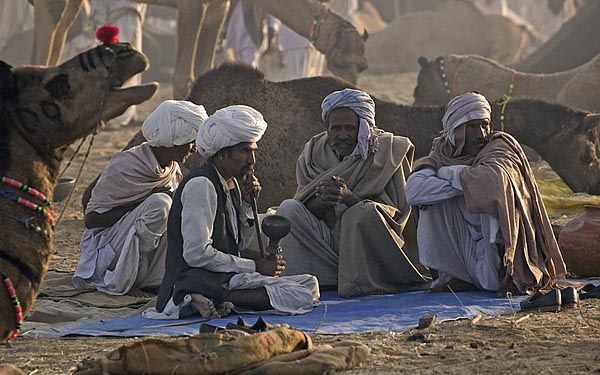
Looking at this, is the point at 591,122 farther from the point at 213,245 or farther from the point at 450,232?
the point at 213,245

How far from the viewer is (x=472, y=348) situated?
5828 mm

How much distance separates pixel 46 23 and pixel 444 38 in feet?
33.8

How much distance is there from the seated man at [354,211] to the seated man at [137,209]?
2.28 ft

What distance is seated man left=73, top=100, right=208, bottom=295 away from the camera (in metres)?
7.61

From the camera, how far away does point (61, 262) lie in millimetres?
9070

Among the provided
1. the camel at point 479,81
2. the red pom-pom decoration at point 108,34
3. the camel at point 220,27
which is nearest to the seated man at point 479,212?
the red pom-pom decoration at point 108,34

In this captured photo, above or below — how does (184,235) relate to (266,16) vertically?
below

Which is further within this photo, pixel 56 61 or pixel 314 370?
pixel 56 61

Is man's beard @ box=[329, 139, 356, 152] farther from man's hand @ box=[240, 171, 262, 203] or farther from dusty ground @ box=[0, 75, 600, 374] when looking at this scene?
dusty ground @ box=[0, 75, 600, 374]

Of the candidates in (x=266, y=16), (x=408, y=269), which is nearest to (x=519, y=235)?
(x=408, y=269)

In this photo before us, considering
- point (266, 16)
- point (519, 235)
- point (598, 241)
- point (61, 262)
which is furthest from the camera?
point (266, 16)

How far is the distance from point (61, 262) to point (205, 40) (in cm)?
537

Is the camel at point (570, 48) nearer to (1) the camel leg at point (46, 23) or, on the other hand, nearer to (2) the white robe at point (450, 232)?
(1) the camel leg at point (46, 23)

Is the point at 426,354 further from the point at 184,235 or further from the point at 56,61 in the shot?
the point at 56,61
